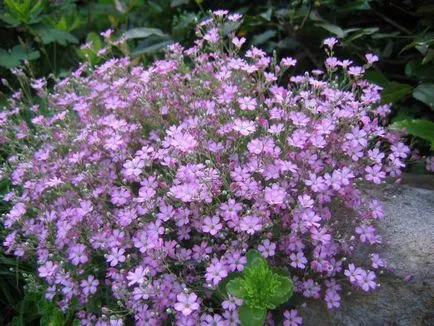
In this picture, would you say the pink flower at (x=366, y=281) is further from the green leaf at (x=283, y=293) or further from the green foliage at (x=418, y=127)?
the green foliage at (x=418, y=127)

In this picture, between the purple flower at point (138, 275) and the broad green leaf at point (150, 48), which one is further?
the broad green leaf at point (150, 48)

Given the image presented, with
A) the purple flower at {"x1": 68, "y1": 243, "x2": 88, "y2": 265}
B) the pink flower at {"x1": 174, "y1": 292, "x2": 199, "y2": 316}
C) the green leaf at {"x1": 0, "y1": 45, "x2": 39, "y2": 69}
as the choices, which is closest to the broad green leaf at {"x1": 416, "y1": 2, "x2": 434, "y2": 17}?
the pink flower at {"x1": 174, "y1": 292, "x2": 199, "y2": 316}

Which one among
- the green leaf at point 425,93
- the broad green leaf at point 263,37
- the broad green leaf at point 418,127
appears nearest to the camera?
the broad green leaf at point 418,127

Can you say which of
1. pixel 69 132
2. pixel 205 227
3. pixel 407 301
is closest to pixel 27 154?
pixel 69 132

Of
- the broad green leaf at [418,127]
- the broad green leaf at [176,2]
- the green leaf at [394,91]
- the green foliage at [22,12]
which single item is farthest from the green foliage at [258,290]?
the green foliage at [22,12]

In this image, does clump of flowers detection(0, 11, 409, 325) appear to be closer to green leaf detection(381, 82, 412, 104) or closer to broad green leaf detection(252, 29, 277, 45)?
green leaf detection(381, 82, 412, 104)

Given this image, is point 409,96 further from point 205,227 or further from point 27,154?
point 27,154

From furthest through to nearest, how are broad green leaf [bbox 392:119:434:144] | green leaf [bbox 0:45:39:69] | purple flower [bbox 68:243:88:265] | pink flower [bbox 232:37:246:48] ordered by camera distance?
green leaf [bbox 0:45:39:69] < pink flower [bbox 232:37:246:48] < broad green leaf [bbox 392:119:434:144] < purple flower [bbox 68:243:88:265]
